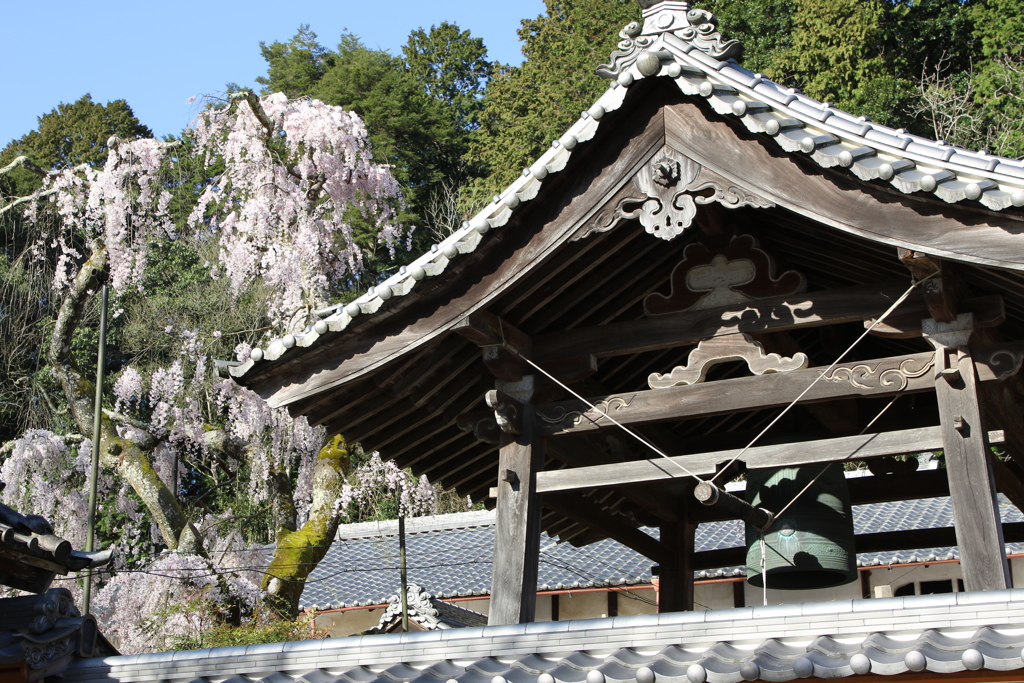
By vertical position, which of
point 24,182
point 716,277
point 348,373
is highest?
point 24,182

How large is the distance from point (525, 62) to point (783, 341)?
22864 mm

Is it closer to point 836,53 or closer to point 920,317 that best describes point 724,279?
point 920,317

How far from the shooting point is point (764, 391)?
475cm

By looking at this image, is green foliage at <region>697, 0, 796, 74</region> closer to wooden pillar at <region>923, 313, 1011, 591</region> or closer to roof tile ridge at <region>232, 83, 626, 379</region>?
roof tile ridge at <region>232, 83, 626, 379</region>

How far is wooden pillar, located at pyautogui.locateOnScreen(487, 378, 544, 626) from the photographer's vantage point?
4.70 metres

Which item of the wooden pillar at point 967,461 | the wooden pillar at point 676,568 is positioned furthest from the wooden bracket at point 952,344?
the wooden pillar at point 676,568

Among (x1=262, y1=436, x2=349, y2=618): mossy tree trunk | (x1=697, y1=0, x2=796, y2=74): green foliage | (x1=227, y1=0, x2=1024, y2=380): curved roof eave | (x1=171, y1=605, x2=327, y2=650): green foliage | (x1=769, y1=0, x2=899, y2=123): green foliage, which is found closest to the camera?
(x1=227, y1=0, x2=1024, y2=380): curved roof eave

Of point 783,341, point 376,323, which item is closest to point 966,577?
point 783,341

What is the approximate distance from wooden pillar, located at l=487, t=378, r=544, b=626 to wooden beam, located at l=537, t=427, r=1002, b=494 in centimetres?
10

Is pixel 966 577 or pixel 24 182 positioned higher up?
pixel 24 182

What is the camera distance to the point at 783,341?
17.3ft

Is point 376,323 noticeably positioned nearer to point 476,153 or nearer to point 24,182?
point 476,153

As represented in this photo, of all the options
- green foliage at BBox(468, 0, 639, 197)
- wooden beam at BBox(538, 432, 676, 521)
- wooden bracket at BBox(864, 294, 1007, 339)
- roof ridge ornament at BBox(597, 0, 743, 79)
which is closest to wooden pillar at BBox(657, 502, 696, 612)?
wooden beam at BBox(538, 432, 676, 521)

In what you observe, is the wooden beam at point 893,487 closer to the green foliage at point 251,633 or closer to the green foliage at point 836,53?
the green foliage at point 251,633
